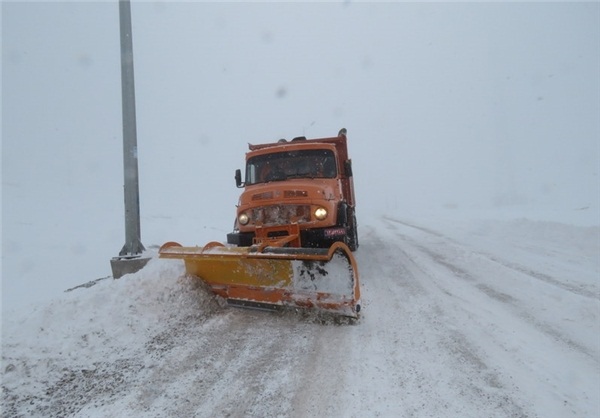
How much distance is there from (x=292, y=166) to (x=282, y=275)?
327 cm

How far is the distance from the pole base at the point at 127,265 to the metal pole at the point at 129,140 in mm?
348

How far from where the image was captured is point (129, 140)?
6832 millimetres

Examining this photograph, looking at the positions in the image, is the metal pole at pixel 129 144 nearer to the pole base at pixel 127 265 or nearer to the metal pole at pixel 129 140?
the metal pole at pixel 129 140

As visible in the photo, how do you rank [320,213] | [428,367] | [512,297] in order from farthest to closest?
[320,213]
[512,297]
[428,367]

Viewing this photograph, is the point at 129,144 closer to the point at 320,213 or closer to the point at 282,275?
the point at 320,213

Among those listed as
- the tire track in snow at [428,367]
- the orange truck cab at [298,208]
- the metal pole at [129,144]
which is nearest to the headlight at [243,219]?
the orange truck cab at [298,208]

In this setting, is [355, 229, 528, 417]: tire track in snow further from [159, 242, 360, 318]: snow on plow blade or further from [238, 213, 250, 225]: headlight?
[238, 213, 250, 225]: headlight

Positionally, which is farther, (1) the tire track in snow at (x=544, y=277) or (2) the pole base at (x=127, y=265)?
(2) the pole base at (x=127, y=265)

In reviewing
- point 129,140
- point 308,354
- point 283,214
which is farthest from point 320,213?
point 129,140

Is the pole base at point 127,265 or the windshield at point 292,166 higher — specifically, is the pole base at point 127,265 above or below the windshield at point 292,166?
below

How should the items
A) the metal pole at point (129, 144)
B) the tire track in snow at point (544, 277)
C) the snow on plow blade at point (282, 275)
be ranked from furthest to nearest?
the metal pole at point (129, 144), the tire track in snow at point (544, 277), the snow on plow blade at point (282, 275)

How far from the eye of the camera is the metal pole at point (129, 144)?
673cm

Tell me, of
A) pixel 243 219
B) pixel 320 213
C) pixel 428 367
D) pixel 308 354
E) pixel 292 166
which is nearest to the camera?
pixel 428 367

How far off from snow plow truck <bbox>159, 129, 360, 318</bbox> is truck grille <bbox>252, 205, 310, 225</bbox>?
0.02 meters
